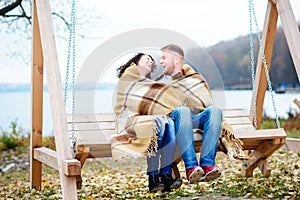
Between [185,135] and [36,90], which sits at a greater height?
[36,90]

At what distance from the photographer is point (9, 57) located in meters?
6.88

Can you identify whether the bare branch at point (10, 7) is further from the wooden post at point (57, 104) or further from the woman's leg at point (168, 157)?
the woman's leg at point (168, 157)

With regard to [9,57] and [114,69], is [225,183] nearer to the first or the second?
[114,69]

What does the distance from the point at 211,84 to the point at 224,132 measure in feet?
1.64

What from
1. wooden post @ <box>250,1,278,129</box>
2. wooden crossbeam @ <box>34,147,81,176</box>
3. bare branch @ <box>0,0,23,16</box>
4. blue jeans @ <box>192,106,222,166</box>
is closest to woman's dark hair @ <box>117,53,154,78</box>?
blue jeans @ <box>192,106,222,166</box>

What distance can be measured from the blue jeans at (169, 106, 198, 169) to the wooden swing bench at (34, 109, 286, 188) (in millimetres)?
168

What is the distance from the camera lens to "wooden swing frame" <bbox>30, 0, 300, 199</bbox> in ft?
8.99

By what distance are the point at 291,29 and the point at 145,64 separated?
110cm

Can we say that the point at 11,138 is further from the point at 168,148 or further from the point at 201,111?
the point at 168,148

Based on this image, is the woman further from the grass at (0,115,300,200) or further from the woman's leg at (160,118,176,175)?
the grass at (0,115,300,200)

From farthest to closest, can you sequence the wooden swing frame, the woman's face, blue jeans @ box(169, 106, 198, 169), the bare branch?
1. the bare branch
2. the woman's face
3. blue jeans @ box(169, 106, 198, 169)
4. the wooden swing frame

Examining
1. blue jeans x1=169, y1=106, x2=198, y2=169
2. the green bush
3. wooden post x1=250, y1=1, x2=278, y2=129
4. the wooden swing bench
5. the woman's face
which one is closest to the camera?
blue jeans x1=169, y1=106, x2=198, y2=169

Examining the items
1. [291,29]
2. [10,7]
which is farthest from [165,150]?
[10,7]

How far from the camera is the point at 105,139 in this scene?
124 inches
